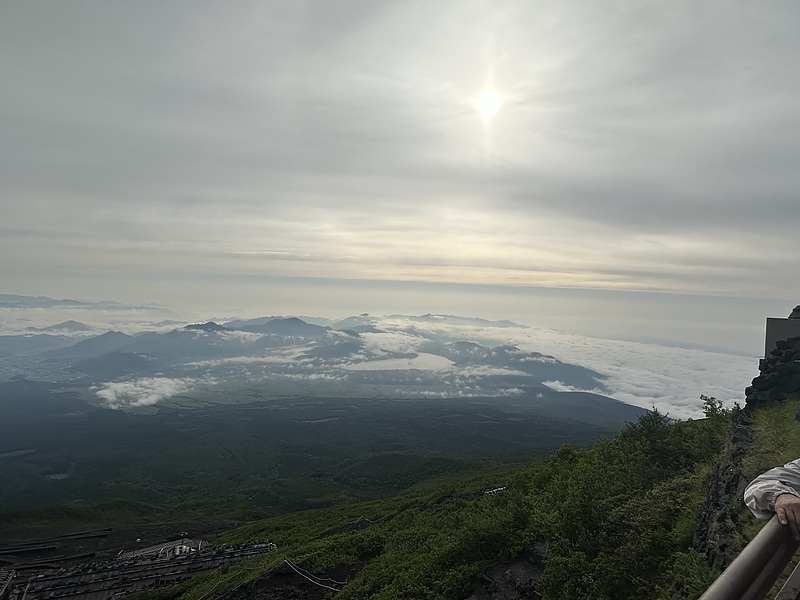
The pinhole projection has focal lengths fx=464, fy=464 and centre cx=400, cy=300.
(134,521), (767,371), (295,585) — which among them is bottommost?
(134,521)

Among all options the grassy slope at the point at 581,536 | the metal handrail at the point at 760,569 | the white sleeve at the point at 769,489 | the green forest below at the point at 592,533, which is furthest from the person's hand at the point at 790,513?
the grassy slope at the point at 581,536

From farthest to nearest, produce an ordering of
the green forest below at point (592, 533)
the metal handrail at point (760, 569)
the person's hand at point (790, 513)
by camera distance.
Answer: the green forest below at point (592, 533), the person's hand at point (790, 513), the metal handrail at point (760, 569)

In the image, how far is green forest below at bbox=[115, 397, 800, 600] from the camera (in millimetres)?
9969

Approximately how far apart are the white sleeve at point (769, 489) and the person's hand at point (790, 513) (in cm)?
25

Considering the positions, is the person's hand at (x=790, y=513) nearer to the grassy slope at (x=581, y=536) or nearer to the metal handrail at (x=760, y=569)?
the metal handrail at (x=760, y=569)

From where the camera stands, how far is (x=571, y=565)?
35.2 feet

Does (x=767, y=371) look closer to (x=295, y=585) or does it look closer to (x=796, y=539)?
(x=796, y=539)

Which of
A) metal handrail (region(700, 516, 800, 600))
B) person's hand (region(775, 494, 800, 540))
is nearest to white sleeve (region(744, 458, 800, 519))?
person's hand (region(775, 494, 800, 540))

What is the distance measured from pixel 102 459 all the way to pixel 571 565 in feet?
671

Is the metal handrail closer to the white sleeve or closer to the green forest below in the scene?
the white sleeve

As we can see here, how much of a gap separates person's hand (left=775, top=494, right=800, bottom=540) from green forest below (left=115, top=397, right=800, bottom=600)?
5.69m

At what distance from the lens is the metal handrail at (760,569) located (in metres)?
2.43

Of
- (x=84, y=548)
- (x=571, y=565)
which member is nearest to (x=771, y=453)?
(x=571, y=565)

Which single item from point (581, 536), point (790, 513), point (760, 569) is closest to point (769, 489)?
point (790, 513)
